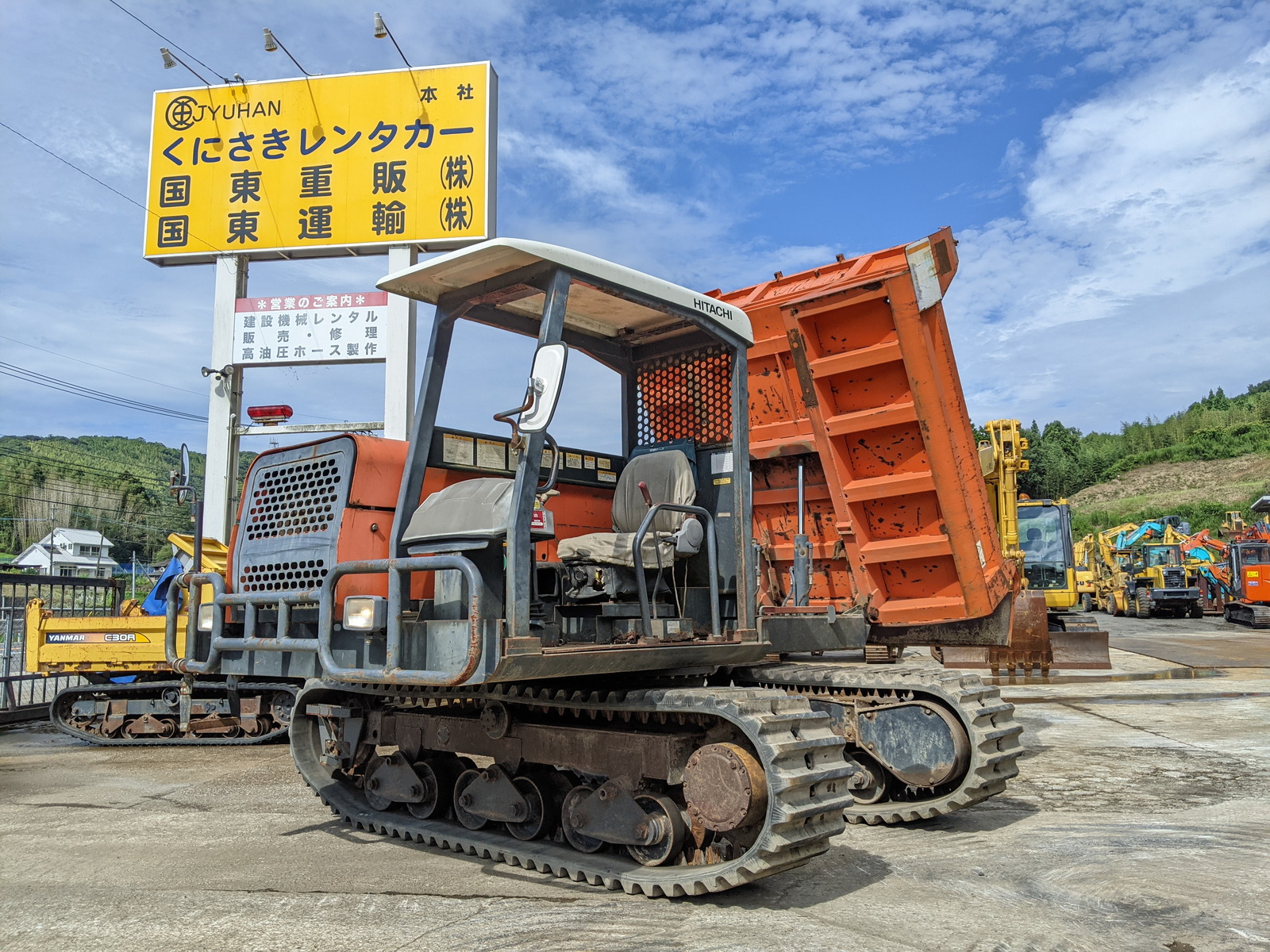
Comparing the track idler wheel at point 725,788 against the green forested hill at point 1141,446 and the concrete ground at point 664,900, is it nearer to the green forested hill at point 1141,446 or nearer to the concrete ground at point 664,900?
the concrete ground at point 664,900

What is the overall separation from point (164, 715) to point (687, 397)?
7.47m

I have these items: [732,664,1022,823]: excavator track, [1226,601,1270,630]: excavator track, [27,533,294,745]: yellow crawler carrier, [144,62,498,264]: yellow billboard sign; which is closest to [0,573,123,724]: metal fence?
[27,533,294,745]: yellow crawler carrier

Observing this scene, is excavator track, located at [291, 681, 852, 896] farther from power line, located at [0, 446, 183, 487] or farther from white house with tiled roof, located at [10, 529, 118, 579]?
power line, located at [0, 446, 183, 487]

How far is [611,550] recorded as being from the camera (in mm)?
4688

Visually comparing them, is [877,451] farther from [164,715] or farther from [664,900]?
[164,715]

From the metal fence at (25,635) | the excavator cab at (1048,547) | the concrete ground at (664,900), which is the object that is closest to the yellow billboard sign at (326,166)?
the metal fence at (25,635)

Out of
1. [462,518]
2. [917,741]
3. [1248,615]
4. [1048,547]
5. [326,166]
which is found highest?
[326,166]

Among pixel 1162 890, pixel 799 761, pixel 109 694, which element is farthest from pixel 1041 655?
pixel 109 694

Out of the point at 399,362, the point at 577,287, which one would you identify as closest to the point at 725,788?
the point at 577,287

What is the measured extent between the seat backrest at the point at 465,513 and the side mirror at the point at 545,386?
0.98ft

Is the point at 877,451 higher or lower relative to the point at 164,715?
higher

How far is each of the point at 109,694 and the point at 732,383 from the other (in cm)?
837

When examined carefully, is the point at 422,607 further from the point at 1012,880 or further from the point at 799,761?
the point at 1012,880

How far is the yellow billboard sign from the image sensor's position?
1421cm
